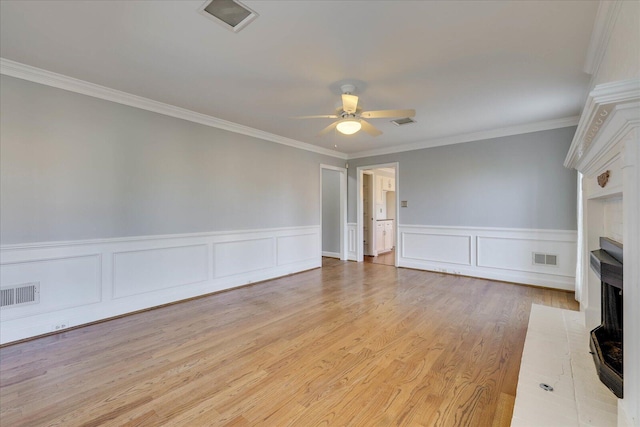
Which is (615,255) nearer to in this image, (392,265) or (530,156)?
(530,156)

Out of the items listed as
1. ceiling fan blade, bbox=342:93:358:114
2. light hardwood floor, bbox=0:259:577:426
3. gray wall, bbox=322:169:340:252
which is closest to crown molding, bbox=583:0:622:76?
ceiling fan blade, bbox=342:93:358:114

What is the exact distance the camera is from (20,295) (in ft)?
8.59

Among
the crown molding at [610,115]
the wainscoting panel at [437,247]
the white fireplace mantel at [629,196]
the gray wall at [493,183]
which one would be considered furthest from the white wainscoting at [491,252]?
the white fireplace mantel at [629,196]

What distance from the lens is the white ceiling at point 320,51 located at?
1.88 m

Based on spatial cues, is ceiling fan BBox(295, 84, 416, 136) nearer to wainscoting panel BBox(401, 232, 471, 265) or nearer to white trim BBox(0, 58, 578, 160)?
white trim BBox(0, 58, 578, 160)

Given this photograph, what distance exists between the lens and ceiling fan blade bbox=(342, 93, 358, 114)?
2729 mm

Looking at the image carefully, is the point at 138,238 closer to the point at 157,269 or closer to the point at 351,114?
the point at 157,269

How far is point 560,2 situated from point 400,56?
104 cm

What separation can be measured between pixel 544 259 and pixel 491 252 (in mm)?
706

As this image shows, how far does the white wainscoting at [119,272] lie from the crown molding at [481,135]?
3.04 meters

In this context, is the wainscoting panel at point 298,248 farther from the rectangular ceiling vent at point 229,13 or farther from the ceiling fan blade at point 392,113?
the rectangular ceiling vent at point 229,13

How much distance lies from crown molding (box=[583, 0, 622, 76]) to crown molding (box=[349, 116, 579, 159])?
6.17 ft

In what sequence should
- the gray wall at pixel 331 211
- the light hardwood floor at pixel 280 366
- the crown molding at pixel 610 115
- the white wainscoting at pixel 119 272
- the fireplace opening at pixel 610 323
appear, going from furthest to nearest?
the gray wall at pixel 331 211
the white wainscoting at pixel 119 272
the light hardwood floor at pixel 280 366
the fireplace opening at pixel 610 323
the crown molding at pixel 610 115

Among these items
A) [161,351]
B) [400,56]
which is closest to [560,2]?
[400,56]
